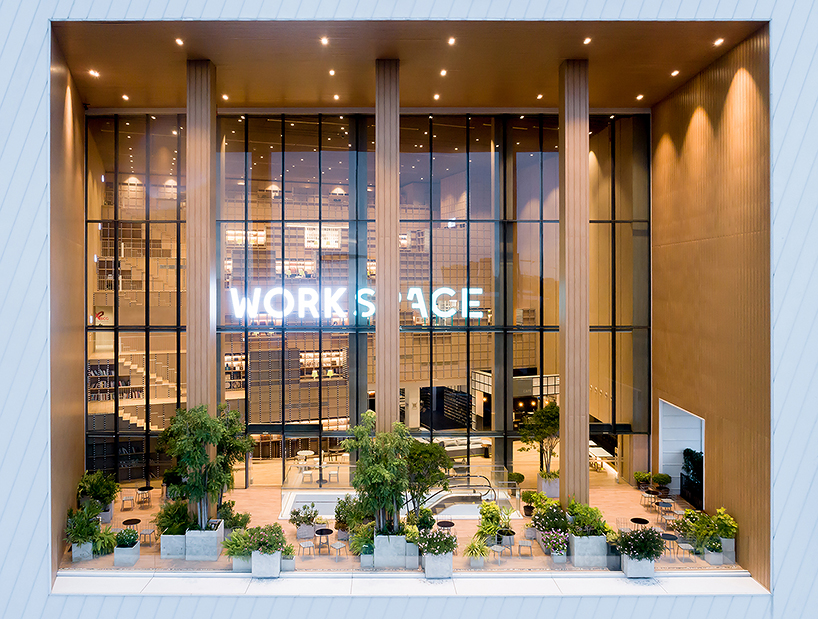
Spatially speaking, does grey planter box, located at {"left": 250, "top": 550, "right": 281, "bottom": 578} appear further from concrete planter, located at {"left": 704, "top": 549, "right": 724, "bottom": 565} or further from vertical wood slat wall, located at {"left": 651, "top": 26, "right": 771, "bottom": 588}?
vertical wood slat wall, located at {"left": 651, "top": 26, "right": 771, "bottom": 588}

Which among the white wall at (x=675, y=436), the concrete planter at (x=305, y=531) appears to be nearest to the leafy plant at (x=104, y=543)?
the concrete planter at (x=305, y=531)

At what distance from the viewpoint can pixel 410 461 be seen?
11.2 m

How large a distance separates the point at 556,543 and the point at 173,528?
7.89m

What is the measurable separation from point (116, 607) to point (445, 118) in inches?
543

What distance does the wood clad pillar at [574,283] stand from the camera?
11.8 metres

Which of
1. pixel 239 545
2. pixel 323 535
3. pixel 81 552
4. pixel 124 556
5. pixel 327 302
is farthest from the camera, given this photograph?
pixel 327 302

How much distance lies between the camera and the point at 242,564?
1041cm

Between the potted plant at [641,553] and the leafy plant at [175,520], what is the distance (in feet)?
28.7

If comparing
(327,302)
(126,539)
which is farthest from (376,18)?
(126,539)

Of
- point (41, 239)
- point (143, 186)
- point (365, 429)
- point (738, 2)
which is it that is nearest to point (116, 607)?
point (365, 429)

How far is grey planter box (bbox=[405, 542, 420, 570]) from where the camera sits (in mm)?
10539

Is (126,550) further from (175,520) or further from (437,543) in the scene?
(437,543)

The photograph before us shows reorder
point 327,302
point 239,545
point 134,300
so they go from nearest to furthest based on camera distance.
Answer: point 239,545 < point 134,300 < point 327,302

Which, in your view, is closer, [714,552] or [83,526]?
[714,552]
